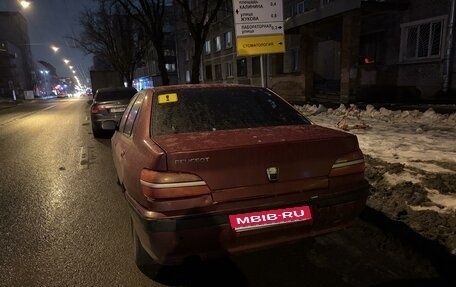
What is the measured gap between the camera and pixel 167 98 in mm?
3506

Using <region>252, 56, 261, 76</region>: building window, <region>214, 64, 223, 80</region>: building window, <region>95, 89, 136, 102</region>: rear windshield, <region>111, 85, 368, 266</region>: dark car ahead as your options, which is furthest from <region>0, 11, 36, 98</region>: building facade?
Answer: <region>111, 85, 368, 266</region>: dark car ahead

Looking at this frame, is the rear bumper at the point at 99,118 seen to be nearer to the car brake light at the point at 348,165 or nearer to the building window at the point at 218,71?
the car brake light at the point at 348,165

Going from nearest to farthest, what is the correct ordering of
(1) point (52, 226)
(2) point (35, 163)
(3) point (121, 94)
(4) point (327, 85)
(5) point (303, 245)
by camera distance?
(5) point (303, 245)
(1) point (52, 226)
(2) point (35, 163)
(3) point (121, 94)
(4) point (327, 85)

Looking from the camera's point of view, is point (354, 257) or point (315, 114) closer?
point (354, 257)

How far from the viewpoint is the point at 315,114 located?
13.5 metres

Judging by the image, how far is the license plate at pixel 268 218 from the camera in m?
2.44

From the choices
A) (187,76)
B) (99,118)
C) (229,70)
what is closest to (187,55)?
(187,76)

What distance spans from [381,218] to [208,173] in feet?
7.56

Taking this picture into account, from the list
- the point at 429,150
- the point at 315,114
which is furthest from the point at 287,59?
the point at 429,150

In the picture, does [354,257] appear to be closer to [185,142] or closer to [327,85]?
[185,142]

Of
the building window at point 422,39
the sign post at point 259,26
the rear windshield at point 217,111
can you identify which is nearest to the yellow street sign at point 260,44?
the sign post at point 259,26

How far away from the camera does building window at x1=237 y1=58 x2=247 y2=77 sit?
31047 mm

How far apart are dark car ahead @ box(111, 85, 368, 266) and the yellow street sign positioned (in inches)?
222

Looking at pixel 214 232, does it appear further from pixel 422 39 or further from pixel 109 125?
pixel 422 39
